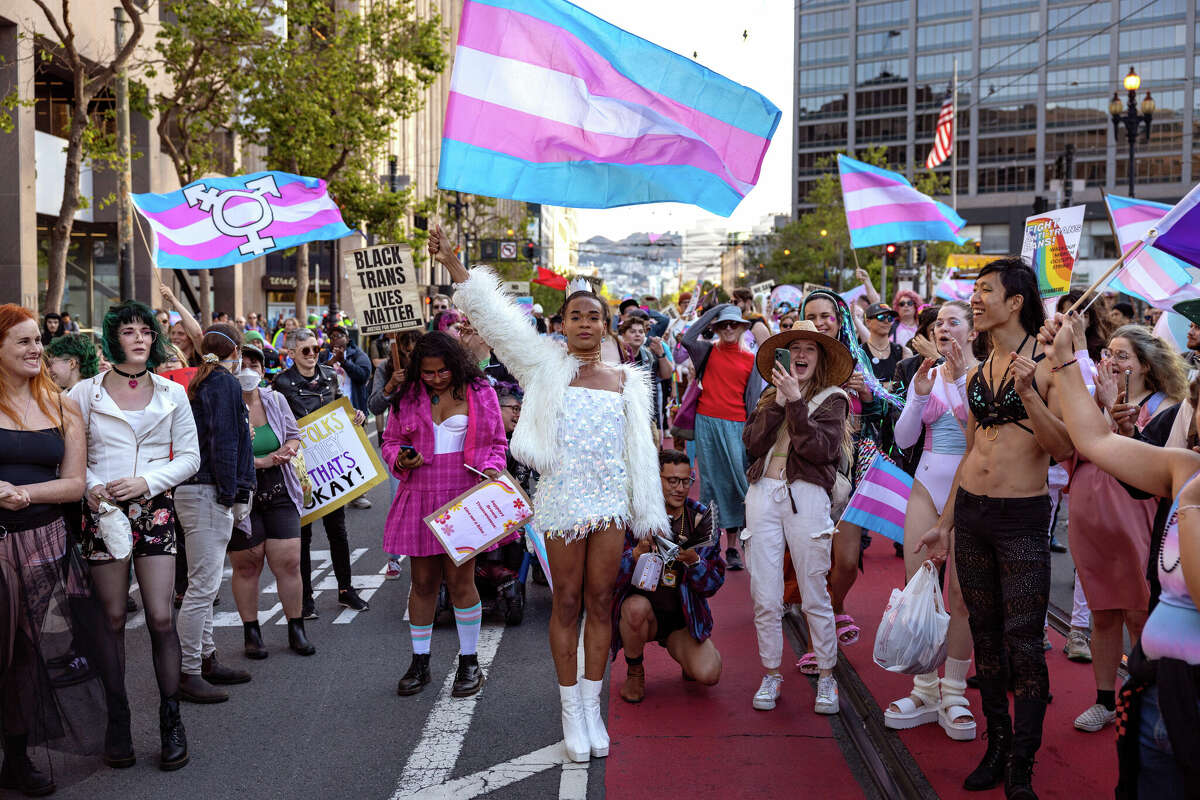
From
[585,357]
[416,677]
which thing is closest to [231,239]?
[416,677]

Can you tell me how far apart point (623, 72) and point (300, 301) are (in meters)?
23.9

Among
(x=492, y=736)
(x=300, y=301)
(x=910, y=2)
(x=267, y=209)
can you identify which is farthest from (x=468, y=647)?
(x=910, y=2)

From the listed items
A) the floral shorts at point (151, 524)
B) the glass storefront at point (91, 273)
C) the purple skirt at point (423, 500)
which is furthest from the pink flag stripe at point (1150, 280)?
the glass storefront at point (91, 273)

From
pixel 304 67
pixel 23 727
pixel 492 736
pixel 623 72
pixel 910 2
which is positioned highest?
pixel 910 2

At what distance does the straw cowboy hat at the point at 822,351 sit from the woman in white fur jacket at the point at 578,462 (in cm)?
100

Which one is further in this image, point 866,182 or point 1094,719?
point 866,182

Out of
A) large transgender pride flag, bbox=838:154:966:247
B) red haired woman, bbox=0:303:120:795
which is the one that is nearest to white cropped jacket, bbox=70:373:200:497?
red haired woman, bbox=0:303:120:795

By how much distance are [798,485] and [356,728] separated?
2.59 metres

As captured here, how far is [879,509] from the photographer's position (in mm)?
6082

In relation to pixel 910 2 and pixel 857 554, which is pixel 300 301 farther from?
pixel 910 2

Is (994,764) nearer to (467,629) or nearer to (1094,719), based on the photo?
(1094,719)

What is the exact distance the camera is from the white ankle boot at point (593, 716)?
492 cm

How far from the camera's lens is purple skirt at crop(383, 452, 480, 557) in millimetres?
5887

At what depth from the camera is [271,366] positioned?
783 cm
